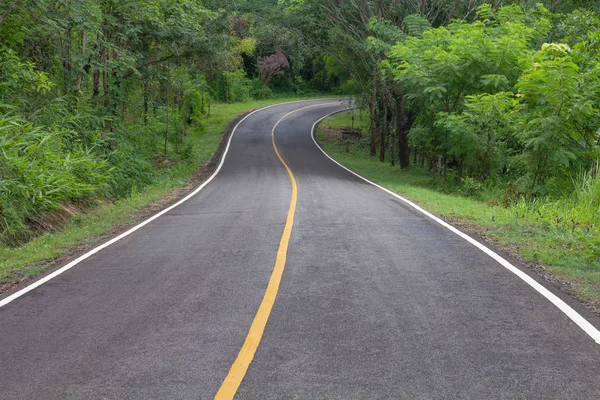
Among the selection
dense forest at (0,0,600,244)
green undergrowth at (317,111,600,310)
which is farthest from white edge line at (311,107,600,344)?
dense forest at (0,0,600,244)

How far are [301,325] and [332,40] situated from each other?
26677 millimetres

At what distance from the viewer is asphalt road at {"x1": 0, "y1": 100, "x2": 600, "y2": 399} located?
13.2 ft

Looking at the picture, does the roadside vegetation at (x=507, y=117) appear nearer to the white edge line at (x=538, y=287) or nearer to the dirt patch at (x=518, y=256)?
the dirt patch at (x=518, y=256)

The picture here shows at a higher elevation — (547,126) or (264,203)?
(547,126)

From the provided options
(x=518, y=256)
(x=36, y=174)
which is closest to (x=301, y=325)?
(x=518, y=256)

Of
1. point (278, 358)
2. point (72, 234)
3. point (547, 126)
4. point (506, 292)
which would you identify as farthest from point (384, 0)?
point (278, 358)

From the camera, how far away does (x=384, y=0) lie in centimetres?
2475

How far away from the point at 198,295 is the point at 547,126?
10.4 metres

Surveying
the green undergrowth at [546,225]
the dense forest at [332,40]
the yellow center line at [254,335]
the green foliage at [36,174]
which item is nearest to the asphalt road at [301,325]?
the yellow center line at [254,335]

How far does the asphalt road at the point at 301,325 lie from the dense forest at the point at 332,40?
482cm

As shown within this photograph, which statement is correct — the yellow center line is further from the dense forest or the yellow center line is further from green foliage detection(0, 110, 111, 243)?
the dense forest

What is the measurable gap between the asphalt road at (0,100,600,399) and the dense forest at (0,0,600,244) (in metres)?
4.82

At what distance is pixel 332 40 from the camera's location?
2997cm

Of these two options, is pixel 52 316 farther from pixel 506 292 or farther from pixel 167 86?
pixel 167 86
